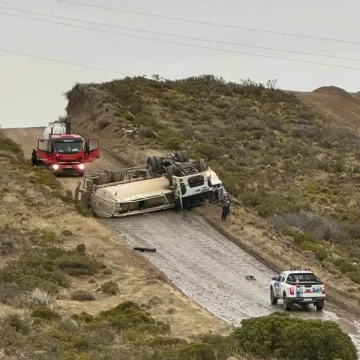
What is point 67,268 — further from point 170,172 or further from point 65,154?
point 65,154

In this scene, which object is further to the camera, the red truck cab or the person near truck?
the red truck cab

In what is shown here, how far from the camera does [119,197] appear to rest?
43000 mm

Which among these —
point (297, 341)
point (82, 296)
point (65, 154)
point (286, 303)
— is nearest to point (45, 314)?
point (82, 296)

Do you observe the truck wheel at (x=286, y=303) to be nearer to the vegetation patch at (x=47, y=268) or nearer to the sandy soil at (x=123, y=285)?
the sandy soil at (x=123, y=285)

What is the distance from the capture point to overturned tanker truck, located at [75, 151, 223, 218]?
142ft

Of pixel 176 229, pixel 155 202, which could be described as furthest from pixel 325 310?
pixel 155 202

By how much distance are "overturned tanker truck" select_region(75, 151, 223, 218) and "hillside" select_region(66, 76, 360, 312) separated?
4.84 feet

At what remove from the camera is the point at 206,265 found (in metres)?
36.4

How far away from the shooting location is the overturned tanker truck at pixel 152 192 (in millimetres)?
43188

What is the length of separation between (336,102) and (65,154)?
5649 cm

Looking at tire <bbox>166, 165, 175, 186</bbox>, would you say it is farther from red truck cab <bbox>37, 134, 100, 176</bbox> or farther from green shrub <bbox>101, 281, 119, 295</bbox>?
green shrub <bbox>101, 281, 119, 295</bbox>

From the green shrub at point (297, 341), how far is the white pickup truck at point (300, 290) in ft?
23.0

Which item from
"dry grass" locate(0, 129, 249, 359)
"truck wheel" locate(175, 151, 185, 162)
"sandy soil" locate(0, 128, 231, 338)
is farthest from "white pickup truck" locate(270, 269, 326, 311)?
"truck wheel" locate(175, 151, 185, 162)

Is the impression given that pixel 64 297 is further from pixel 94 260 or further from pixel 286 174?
pixel 286 174
